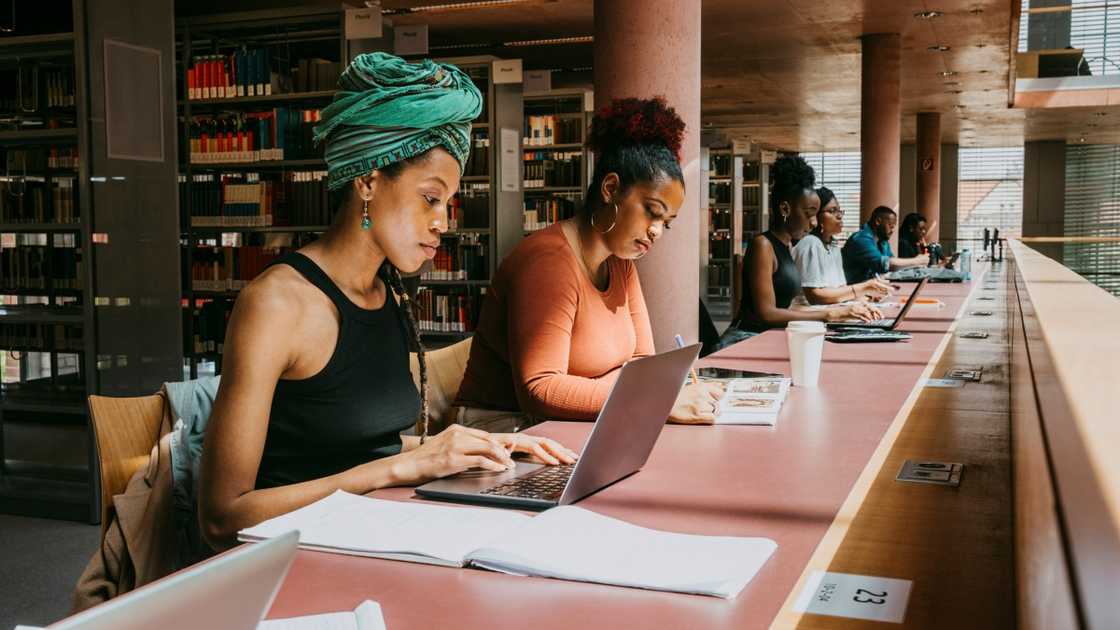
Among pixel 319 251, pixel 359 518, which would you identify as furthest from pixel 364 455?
pixel 359 518

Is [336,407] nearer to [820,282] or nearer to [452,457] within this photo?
[452,457]

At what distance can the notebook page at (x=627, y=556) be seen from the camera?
1.05 metres

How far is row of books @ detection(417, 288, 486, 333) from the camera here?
25.3ft

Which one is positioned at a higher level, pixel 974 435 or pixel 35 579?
pixel 974 435

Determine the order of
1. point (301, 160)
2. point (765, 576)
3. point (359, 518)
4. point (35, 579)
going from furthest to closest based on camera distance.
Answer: point (301, 160) < point (35, 579) < point (359, 518) < point (765, 576)

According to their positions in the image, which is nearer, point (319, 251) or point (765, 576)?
point (765, 576)

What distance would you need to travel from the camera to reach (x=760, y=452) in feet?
5.58

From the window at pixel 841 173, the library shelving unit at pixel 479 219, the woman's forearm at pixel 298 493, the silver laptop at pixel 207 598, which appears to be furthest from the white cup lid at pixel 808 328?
the window at pixel 841 173

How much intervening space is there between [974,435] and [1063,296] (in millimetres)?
320

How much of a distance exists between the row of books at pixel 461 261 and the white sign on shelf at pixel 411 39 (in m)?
1.45

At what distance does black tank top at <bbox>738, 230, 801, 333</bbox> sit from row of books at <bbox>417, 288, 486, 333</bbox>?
3187 mm

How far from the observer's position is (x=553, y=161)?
9.15 meters

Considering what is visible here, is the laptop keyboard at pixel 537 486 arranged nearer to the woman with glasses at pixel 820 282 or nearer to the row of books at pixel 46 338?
the woman with glasses at pixel 820 282

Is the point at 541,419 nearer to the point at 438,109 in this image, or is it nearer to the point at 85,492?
the point at 438,109
